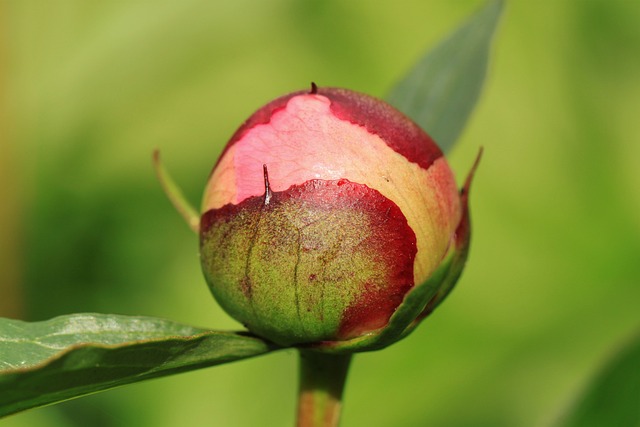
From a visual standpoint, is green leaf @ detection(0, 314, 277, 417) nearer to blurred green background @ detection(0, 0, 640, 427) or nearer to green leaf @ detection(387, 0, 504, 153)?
green leaf @ detection(387, 0, 504, 153)

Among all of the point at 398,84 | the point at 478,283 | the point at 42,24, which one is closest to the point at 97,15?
the point at 42,24

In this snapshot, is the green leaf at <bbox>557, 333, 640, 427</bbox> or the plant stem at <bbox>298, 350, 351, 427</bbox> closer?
the plant stem at <bbox>298, 350, 351, 427</bbox>

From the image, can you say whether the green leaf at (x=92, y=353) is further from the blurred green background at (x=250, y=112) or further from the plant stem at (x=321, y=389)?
the blurred green background at (x=250, y=112)

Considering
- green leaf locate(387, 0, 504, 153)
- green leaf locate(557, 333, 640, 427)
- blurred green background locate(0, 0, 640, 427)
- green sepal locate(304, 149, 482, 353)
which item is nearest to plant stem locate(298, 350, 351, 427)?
green sepal locate(304, 149, 482, 353)

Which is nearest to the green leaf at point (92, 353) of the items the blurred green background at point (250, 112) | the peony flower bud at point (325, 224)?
the peony flower bud at point (325, 224)

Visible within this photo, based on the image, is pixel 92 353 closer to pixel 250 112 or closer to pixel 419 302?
pixel 419 302

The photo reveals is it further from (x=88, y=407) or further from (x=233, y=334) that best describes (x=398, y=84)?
(x=88, y=407)

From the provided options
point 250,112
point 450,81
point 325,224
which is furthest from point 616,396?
point 250,112
